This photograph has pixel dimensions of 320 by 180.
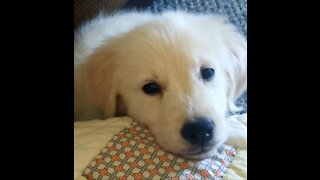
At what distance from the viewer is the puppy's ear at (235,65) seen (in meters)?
2.01

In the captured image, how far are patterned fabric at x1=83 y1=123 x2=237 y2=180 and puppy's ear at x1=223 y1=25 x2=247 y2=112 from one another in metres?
0.47

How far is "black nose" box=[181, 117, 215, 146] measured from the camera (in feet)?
5.06

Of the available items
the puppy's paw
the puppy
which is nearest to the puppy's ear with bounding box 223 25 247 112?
the puppy

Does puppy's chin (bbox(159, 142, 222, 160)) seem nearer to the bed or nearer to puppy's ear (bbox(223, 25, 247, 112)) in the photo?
the bed

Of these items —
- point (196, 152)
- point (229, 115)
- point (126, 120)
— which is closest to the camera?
point (196, 152)

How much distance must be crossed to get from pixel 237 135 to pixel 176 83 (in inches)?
12.4

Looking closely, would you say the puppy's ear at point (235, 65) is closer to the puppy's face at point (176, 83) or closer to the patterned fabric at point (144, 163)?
the puppy's face at point (176, 83)

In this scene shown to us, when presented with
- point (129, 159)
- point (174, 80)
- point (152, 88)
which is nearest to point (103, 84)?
point (152, 88)

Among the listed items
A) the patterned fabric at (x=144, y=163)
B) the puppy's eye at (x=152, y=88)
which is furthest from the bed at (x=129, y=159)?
the puppy's eye at (x=152, y=88)

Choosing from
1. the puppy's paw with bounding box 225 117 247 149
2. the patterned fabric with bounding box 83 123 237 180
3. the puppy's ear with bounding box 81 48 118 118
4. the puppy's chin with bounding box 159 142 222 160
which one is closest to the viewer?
the patterned fabric with bounding box 83 123 237 180
